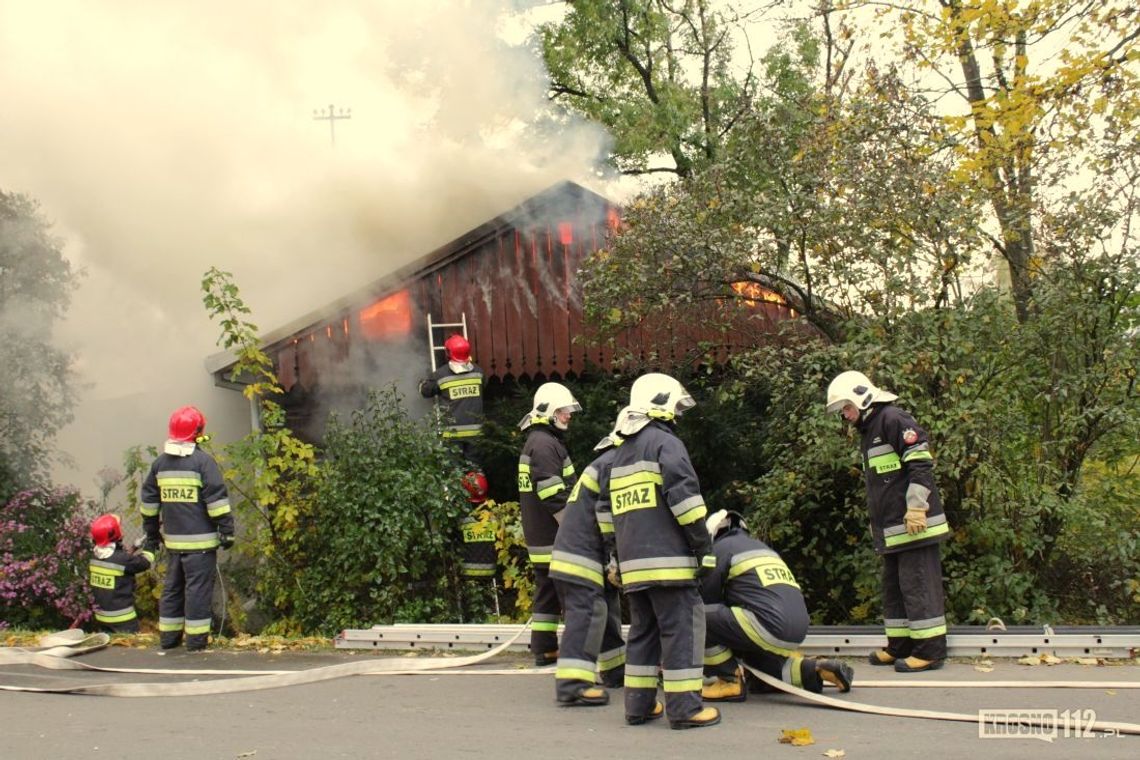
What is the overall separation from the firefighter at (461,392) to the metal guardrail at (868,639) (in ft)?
8.18

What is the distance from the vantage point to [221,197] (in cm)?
1326

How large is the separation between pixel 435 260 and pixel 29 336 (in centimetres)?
441

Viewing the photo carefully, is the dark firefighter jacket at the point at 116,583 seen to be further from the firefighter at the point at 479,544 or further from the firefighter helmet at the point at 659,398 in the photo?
the firefighter helmet at the point at 659,398

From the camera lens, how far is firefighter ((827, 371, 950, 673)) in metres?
7.14

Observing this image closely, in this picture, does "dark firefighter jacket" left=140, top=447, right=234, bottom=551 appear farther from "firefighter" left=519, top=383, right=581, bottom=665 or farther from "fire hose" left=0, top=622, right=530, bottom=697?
"firefighter" left=519, top=383, right=581, bottom=665

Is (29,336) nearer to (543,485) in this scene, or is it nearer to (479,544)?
(479,544)

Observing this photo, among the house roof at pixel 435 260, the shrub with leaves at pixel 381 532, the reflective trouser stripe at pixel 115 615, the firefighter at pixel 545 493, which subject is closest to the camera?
the firefighter at pixel 545 493

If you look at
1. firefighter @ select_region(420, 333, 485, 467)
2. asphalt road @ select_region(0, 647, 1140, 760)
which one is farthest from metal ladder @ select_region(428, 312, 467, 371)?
asphalt road @ select_region(0, 647, 1140, 760)

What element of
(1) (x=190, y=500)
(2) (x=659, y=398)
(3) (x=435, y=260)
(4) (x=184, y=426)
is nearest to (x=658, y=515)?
(2) (x=659, y=398)

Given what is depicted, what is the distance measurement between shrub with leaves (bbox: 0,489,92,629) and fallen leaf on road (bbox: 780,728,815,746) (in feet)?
26.1

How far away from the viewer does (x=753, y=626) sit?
243 inches

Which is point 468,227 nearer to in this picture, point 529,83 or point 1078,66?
point 529,83

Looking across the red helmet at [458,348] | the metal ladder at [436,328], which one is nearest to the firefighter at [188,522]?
the red helmet at [458,348]

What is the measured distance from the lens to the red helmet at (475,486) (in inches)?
414
